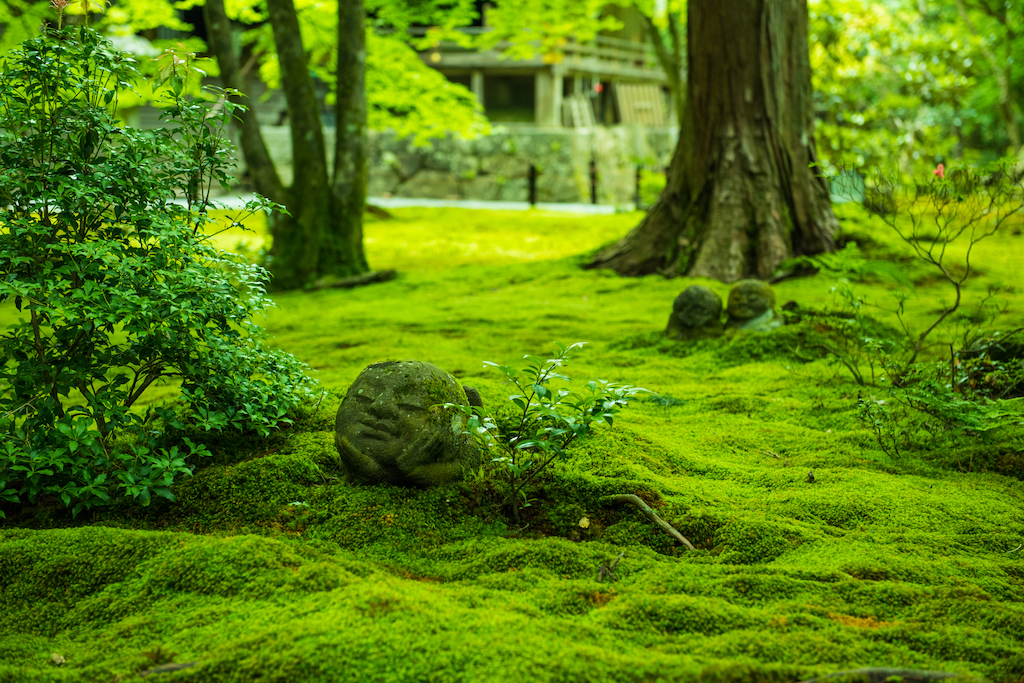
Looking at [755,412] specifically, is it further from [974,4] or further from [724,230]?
[974,4]

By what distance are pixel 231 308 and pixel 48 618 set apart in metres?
1.28

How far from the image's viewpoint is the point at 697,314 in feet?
17.8

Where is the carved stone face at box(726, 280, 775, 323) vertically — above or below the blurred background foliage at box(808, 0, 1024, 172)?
below

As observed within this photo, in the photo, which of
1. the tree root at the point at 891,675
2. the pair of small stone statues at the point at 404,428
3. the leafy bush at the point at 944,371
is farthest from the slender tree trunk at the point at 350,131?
the tree root at the point at 891,675

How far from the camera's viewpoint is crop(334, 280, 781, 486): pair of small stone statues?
9.42 feet

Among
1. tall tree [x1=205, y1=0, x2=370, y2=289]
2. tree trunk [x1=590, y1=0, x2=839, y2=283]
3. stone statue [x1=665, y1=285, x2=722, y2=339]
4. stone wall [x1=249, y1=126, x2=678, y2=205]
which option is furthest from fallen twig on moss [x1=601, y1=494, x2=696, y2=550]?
stone wall [x1=249, y1=126, x2=678, y2=205]

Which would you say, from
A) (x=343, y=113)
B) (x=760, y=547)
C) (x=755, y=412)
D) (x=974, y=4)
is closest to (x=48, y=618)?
(x=760, y=547)

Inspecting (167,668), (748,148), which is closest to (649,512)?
(167,668)

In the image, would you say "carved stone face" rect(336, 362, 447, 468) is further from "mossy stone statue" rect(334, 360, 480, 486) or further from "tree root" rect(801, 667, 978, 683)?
"tree root" rect(801, 667, 978, 683)

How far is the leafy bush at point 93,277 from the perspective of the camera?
2.70m

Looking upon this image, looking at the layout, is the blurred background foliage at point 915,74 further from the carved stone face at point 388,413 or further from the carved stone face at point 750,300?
the carved stone face at point 388,413

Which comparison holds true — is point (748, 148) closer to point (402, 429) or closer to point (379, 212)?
point (402, 429)

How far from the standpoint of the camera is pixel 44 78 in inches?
110

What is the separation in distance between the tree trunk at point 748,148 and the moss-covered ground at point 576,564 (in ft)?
11.9
